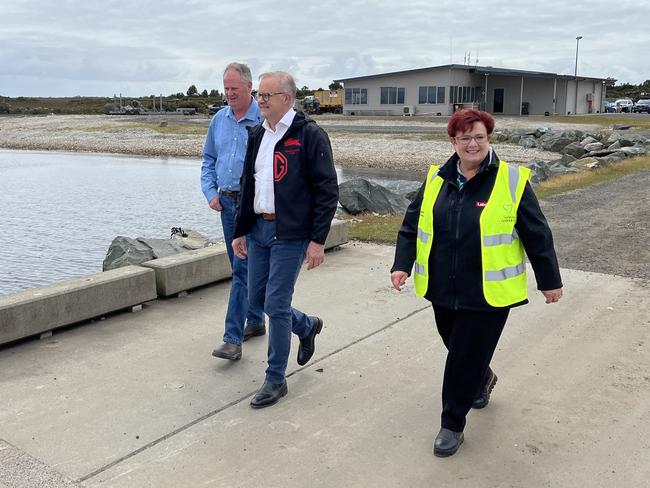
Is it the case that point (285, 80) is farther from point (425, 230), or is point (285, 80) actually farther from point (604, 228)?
point (604, 228)

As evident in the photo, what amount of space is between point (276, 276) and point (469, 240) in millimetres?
1263

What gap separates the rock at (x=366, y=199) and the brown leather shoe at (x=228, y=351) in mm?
7638

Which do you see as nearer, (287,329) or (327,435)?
(327,435)

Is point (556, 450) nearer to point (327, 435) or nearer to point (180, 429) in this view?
point (327, 435)

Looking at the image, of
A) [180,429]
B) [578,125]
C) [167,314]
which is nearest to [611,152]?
[578,125]

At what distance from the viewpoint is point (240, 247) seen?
4.64m

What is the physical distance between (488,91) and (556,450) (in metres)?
57.8

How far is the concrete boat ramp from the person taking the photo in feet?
11.5

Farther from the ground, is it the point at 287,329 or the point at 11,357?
the point at 287,329

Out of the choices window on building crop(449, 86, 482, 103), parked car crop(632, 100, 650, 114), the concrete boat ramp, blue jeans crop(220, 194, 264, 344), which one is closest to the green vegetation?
the concrete boat ramp

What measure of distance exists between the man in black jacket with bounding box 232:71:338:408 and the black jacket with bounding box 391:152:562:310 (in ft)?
2.72

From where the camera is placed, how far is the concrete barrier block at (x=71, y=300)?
16.8 feet

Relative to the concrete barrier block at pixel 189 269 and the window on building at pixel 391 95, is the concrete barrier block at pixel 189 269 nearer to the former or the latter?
the concrete barrier block at pixel 189 269

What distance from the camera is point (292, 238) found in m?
4.21
